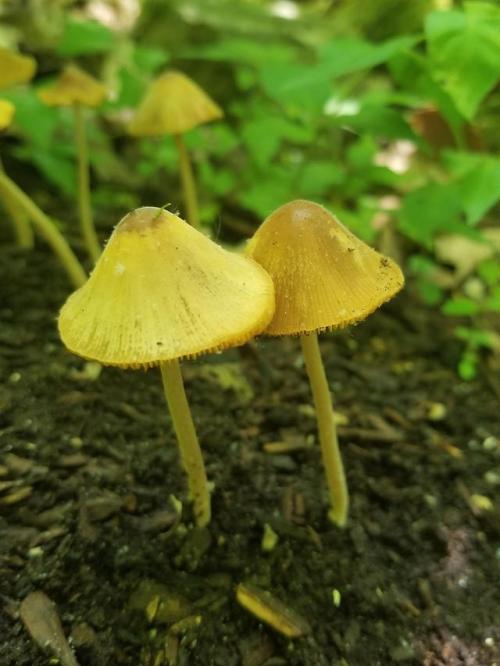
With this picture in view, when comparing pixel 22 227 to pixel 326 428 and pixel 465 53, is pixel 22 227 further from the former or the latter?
pixel 465 53

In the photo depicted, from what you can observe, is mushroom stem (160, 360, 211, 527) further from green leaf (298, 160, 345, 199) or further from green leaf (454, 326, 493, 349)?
green leaf (298, 160, 345, 199)

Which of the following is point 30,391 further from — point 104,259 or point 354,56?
point 354,56

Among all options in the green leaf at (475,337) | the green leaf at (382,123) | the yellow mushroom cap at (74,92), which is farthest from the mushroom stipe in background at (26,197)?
the green leaf at (475,337)

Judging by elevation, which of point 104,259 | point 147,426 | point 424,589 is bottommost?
point 424,589

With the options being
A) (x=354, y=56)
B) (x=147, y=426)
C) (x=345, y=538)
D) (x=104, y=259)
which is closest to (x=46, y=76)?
(x=354, y=56)

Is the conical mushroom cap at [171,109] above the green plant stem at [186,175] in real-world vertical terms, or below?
above

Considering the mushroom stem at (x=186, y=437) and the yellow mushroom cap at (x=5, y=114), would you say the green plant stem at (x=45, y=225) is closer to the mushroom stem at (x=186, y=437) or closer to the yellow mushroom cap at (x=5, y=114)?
the yellow mushroom cap at (x=5, y=114)

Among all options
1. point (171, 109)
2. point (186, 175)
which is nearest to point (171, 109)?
point (171, 109)
